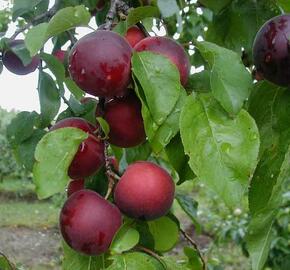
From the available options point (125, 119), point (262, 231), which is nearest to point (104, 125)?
point (125, 119)

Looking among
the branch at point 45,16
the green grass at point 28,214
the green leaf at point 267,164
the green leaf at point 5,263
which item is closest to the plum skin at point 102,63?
the green leaf at point 267,164

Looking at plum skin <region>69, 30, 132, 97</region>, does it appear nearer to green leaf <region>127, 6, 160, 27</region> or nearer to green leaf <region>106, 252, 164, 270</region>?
green leaf <region>127, 6, 160, 27</region>

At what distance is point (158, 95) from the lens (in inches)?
35.9

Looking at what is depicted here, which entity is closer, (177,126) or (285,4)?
(177,126)

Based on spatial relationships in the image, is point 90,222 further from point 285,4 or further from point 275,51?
point 285,4

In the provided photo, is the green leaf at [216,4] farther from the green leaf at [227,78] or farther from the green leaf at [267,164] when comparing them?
the green leaf at [227,78]

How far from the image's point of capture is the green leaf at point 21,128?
4.79ft

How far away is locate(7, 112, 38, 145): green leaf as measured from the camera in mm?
1460

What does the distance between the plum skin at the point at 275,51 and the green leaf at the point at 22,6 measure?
0.70 m

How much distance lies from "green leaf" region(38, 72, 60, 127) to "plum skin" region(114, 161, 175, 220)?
47 centimetres

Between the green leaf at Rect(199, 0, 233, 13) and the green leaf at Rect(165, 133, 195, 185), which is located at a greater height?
the green leaf at Rect(199, 0, 233, 13)

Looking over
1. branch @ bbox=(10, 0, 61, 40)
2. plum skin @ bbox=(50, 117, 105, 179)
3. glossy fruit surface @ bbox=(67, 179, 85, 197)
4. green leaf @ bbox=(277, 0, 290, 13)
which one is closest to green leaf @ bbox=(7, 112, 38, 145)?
branch @ bbox=(10, 0, 61, 40)

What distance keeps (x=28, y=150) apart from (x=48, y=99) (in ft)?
0.43

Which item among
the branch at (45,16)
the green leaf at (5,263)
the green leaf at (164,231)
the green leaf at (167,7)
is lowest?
the green leaf at (5,263)
